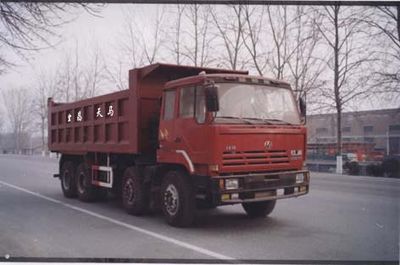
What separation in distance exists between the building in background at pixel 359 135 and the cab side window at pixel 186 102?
91.2 inches

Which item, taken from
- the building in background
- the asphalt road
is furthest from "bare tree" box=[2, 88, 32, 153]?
the building in background

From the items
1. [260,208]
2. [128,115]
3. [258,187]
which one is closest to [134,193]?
[128,115]

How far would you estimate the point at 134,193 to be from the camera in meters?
8.18

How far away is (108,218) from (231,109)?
316cm

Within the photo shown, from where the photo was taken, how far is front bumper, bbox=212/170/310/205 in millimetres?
6344

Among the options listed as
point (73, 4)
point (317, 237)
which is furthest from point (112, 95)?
point (317, 237)

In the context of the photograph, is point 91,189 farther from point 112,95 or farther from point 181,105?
point 181,105

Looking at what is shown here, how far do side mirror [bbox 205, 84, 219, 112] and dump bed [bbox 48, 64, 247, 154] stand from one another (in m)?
1.43

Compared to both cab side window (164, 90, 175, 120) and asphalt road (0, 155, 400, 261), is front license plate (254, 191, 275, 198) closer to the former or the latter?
asphalt road (0, 155, 400, 261)

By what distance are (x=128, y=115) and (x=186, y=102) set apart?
1.55 m

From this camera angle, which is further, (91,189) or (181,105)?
(91,189)

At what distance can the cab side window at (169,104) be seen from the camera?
7.22m

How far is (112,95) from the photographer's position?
28.0 ft

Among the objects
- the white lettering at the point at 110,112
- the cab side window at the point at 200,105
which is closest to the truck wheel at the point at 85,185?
the white lettering at the point at 110,112
